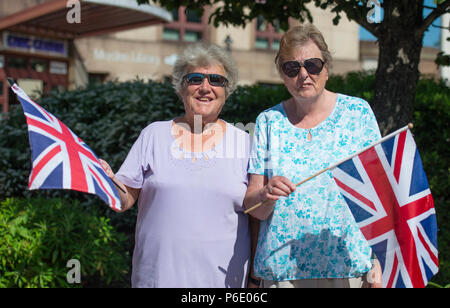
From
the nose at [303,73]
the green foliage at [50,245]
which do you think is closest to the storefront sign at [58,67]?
the green foliage at [50,245]

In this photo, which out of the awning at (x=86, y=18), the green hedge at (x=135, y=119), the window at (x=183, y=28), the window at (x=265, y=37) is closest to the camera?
the green hedge at (x=135, y=119)

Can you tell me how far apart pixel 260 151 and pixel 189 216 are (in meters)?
0.49

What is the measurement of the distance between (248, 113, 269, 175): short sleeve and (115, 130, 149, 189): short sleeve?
0.58m

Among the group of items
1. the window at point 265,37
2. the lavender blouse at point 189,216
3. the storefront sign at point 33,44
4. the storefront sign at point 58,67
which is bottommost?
the lavender blouse at point 189,216

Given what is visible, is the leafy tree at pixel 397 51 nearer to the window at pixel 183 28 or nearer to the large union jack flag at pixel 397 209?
the large union jack flag at pixel 397 209

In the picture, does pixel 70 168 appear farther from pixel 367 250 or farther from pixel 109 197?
pixel 367 250

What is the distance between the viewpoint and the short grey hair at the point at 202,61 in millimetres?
2654

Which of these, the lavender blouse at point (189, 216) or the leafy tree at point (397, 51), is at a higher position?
the leafy tree at point (397, 51)

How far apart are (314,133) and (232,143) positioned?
48 centimetres

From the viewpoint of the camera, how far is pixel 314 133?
238 centimetres

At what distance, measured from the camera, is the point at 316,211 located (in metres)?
2.32

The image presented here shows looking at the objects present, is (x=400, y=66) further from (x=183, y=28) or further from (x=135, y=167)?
(x=183, y=28)
